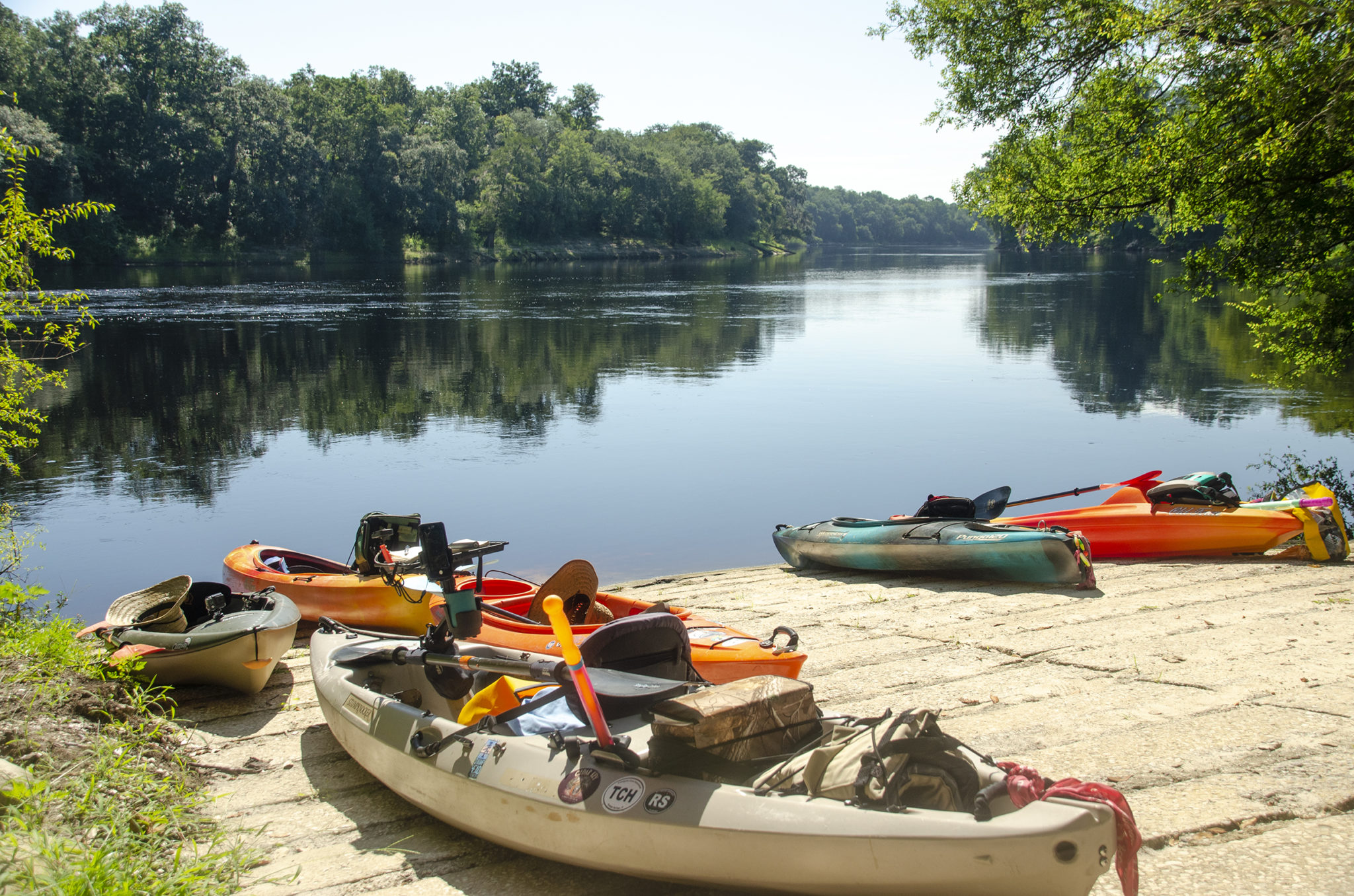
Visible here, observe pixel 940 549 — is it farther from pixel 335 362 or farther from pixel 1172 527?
pixel 335 362

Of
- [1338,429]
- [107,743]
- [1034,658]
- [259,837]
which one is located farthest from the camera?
[1338,429]

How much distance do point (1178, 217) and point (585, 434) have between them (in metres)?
9.76

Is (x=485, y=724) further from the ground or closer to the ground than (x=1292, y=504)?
closer to the ground

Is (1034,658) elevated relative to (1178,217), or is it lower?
lower

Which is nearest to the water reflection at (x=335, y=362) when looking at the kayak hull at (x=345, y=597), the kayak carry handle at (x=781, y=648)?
the kayak hull at (x=345, y=597)

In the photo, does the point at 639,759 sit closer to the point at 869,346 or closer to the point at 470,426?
the point at 470,426

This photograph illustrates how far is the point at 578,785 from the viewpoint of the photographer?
3.74m

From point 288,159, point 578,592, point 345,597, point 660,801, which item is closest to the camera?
point 660,801

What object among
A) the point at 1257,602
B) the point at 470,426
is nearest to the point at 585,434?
the point at 470,426

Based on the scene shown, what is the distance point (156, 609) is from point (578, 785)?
4.50m

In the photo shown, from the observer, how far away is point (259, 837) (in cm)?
434

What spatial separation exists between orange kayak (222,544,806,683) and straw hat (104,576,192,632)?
995 millimetres

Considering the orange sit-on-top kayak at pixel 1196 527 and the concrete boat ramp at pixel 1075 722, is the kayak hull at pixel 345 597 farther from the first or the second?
the orange sit-on-top kayak at pixel 1196 527

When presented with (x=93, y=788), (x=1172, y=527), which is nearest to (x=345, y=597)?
(x=93, y=788)
